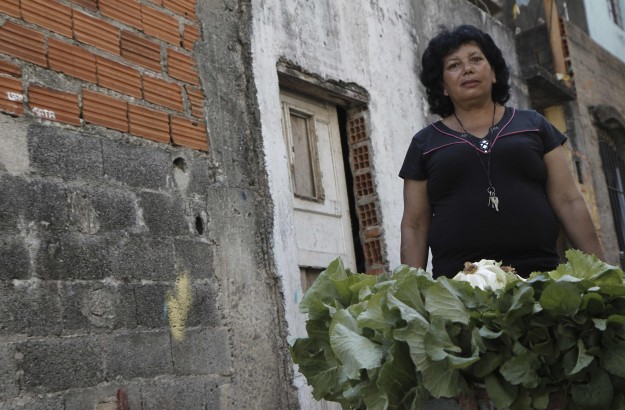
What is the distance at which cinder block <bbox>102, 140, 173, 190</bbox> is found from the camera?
470cm

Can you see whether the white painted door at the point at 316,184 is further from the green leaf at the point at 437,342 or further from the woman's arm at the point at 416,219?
the green leaf at the point at 437,342

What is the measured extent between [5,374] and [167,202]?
1.41m

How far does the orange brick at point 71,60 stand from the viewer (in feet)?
14.7

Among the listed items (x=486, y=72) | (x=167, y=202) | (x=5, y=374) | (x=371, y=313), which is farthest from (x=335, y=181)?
(x=371, y=313)

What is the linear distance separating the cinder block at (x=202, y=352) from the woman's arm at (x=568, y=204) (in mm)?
2052

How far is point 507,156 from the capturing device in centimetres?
373

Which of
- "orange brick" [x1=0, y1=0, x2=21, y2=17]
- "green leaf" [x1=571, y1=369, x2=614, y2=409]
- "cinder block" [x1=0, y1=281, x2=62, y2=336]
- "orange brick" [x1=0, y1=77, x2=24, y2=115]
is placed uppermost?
"orange brick" [x1=0, y1=0, x2=21, y2=17]

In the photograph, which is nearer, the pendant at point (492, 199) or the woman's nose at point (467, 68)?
the pendant at point (492, 199)

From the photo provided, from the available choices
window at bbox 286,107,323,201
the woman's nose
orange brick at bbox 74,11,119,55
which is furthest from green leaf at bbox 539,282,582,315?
window at bbox 286,107,323,201

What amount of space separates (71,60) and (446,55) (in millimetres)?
1777

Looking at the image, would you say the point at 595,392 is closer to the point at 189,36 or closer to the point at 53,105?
the point at 53,105

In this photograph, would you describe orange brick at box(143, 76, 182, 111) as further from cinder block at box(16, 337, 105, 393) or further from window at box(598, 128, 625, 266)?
window at box(598, 128, 625, 266)

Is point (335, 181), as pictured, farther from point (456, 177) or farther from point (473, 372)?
point (473, 372)

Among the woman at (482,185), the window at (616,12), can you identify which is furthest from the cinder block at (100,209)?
the window at (616,12)
